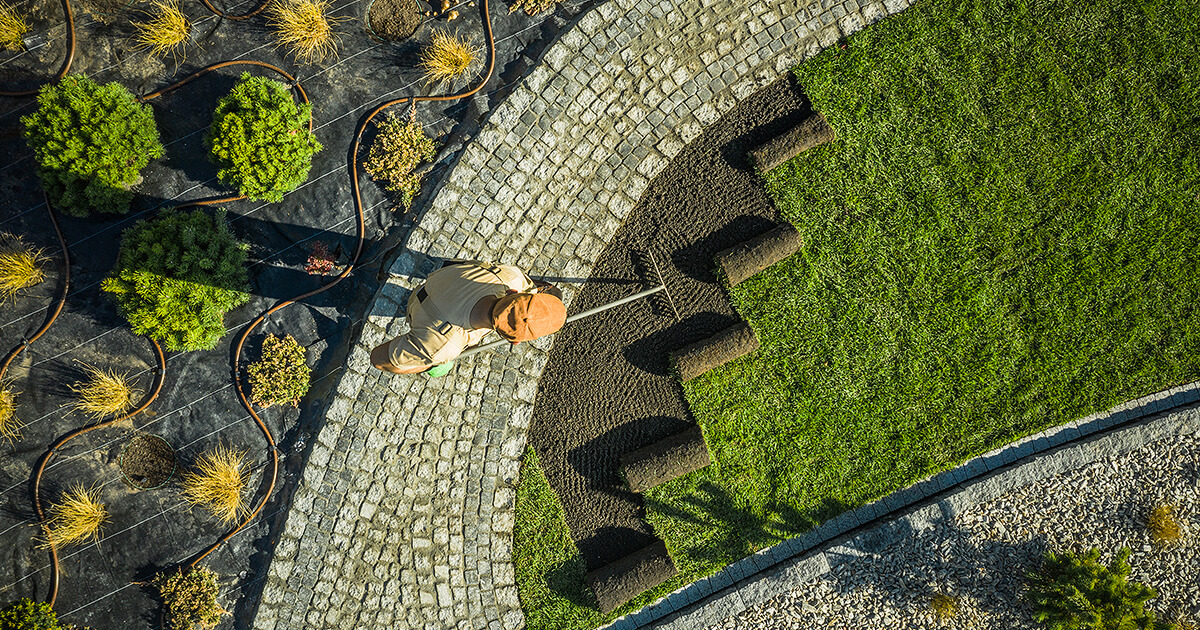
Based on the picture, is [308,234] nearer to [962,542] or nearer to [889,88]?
[889,88]

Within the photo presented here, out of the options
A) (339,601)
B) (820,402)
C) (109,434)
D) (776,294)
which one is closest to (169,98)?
(109,434)

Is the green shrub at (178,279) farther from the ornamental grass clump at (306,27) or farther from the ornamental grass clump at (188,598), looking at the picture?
the ornamental grass clump at (188,598)

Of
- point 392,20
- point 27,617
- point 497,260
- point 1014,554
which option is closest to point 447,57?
point 392,20

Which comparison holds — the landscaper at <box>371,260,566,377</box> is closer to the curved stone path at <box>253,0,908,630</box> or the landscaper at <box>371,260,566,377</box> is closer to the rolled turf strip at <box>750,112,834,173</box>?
the curved stone path at <box>253,0,908,630</box>

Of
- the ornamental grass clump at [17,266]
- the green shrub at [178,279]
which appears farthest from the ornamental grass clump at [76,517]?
the ornamental grass clump at [17,266]

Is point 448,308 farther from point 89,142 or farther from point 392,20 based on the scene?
point 89,142

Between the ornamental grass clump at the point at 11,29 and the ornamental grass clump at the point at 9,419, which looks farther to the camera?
the ornamental grass clump at the point at 9,419

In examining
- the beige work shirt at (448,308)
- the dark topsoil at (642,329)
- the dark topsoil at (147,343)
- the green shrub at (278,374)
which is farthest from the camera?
the dark topsoil at (642,329)
